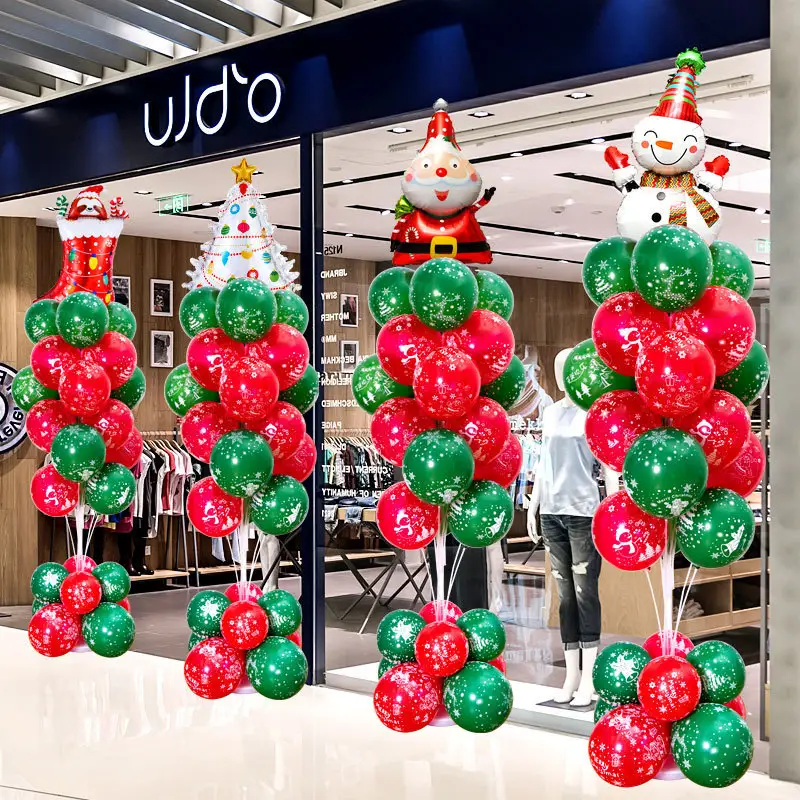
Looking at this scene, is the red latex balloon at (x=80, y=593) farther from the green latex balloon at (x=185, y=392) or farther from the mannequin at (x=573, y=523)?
the mannequin at (x=573, y=523)

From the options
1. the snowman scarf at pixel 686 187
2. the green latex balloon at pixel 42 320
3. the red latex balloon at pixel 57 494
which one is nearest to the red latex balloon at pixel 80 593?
the red latex balloon at pixel 57 494

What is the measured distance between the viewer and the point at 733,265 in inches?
145

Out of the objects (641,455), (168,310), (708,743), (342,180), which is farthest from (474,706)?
(168,310)

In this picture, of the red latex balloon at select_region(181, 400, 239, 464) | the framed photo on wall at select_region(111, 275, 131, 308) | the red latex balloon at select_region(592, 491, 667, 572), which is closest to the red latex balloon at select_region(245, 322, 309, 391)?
the red latex balloon at select_region(181, 400, 239, 464)

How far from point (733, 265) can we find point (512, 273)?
1.80m

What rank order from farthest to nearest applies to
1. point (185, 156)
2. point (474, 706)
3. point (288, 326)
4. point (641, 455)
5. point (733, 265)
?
point (185, 156)
point (288, 326)
point (474, 706)
point (733, 265)
point (641, 455)

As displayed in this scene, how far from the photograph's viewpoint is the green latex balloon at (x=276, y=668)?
4.59 meters

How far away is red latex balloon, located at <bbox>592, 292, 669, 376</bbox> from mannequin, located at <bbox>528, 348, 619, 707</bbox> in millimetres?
1459

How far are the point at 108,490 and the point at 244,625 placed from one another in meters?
1.21

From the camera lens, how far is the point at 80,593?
17.7ft

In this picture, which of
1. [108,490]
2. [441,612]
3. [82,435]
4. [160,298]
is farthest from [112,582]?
[160,298]

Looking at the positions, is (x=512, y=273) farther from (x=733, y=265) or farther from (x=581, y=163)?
(x=733, y=265)

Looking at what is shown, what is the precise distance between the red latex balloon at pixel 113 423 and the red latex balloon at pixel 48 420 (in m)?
0.13

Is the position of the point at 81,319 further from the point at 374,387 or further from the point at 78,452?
the point at 374,387
